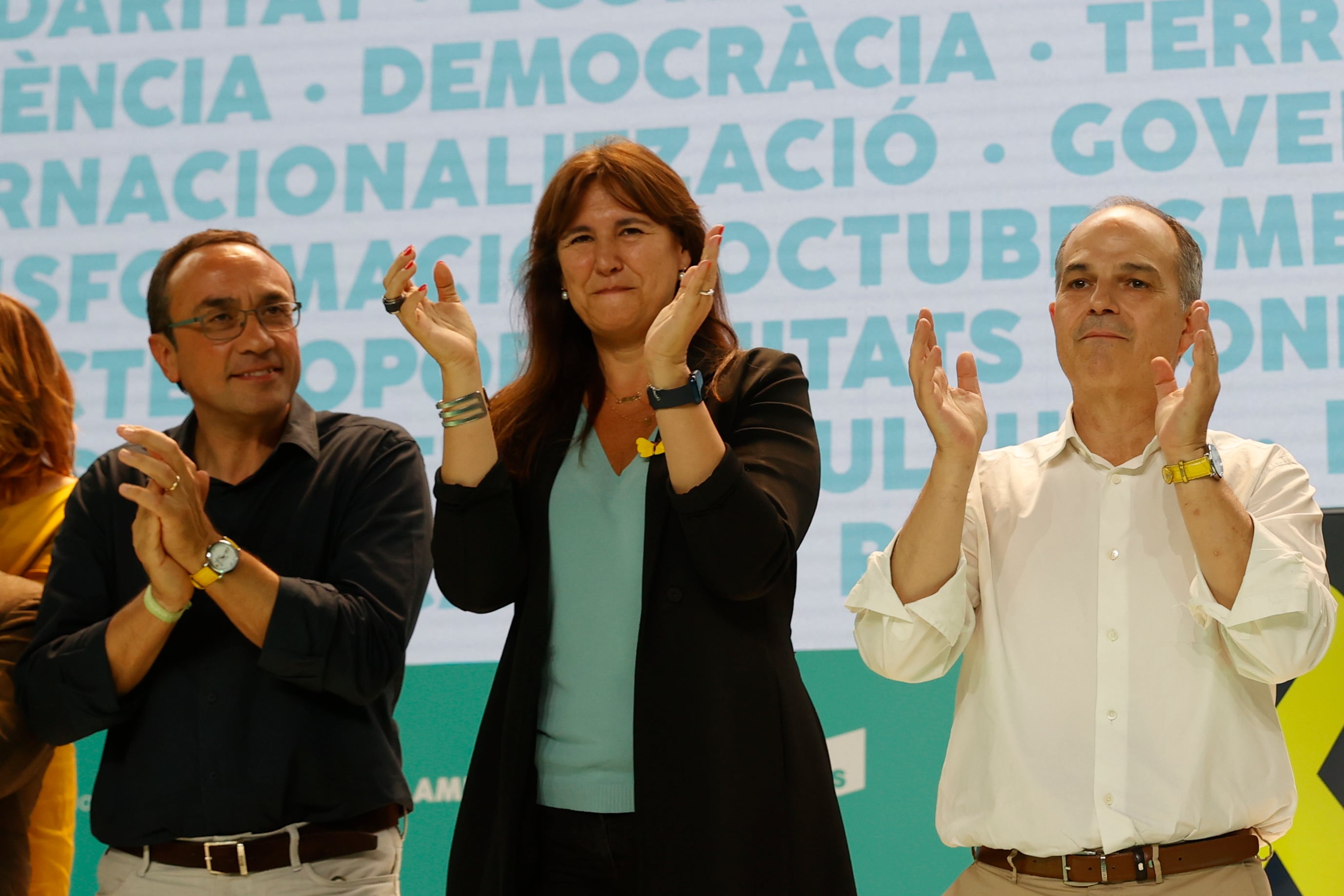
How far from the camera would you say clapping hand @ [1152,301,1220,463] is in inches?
84.4

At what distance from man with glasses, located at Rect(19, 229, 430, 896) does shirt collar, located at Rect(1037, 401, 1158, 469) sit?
1123 millimetres

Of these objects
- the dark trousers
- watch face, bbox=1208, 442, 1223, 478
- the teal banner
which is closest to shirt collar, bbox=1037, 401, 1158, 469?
watch face, bbox=1208, 442, 1223, 478

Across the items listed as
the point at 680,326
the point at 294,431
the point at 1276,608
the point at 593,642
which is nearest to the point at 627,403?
the point at 680,326

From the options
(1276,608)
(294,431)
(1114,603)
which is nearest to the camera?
(1276,608)

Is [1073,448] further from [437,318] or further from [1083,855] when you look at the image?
[437,318]

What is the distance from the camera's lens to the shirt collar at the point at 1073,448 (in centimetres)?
241

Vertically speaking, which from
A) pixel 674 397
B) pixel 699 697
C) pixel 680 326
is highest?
pixel 680 326

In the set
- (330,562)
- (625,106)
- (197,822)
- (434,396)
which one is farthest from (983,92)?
(197,822)

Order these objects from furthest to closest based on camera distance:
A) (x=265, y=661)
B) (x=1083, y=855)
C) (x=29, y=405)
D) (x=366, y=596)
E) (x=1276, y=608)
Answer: (x=29, y=405) → (x=366, y=596) → (x=265, y=661) → (x=1083, y=855) → (x=1276, y=608)

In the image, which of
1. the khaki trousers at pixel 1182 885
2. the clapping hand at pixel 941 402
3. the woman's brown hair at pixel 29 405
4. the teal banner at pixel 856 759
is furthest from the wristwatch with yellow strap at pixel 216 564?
the khaki trousers at pixel 1182 885

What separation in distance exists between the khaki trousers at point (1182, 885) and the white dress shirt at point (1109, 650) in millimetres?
52

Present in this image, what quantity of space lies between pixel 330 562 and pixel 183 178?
1.82 meters

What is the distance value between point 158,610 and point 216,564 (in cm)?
14

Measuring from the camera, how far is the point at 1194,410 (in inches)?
84.3
